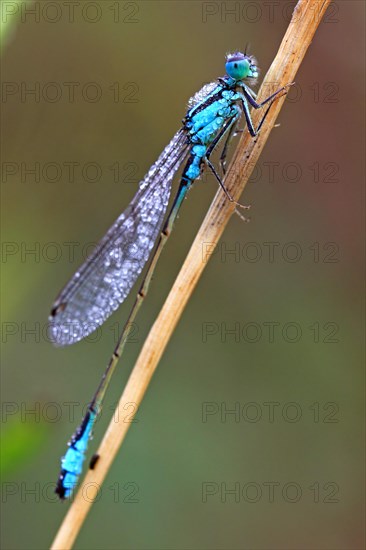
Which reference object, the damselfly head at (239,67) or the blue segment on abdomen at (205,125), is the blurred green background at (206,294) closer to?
the blue segment on abdomen at (205,125)

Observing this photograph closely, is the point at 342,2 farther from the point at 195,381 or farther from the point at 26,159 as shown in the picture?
the point at 195,381

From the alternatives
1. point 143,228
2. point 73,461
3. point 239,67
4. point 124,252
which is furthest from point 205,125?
point 73,461

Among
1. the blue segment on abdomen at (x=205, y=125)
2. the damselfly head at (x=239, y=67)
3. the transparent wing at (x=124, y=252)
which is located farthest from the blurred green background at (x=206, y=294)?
the damselfly head at (x=239, y=67)

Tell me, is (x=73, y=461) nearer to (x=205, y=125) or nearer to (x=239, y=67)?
(x=205, y=125)

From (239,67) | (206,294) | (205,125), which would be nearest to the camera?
(239,67)

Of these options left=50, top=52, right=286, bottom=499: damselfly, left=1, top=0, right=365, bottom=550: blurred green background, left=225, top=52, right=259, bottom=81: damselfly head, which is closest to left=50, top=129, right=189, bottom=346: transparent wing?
left=50, top=52, right=286, bottom=499: damselfly

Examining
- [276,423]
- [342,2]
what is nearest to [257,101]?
[342,2]
